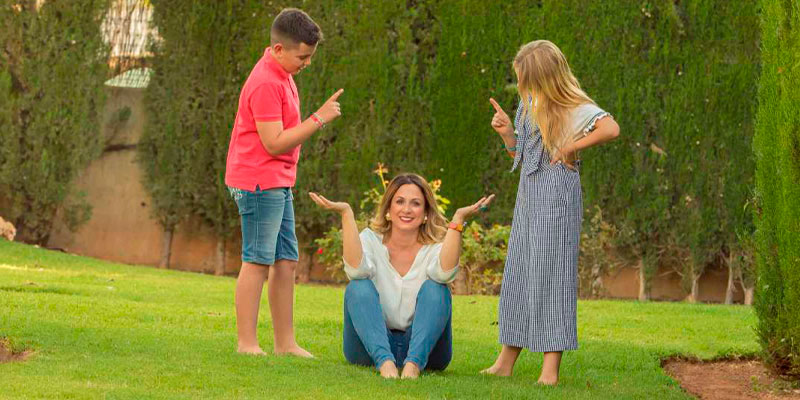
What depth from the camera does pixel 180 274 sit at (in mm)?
10797

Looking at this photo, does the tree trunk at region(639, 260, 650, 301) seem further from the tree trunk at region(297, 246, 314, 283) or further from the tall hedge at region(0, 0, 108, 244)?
the tall hedge at region(0, 0, 108, 244)

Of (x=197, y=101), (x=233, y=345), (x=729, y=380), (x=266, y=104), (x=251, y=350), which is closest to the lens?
(x=266, y=104)

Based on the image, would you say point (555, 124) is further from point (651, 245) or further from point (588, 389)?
point (651, 245)

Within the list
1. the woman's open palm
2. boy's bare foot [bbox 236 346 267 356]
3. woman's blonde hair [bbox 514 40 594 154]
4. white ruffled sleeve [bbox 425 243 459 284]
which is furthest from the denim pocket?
woman's blonde hair [bbox 514 40 594 154]

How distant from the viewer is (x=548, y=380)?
16.8ft

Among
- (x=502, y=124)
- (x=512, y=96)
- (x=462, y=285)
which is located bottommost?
(x=462, y=285)

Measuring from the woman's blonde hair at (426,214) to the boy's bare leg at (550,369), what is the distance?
789 millimetres

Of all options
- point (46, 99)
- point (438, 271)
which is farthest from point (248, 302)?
point (46, 99)

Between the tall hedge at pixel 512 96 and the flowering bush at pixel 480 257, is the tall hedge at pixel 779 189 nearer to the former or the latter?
the tall hedge at pixel 512 96

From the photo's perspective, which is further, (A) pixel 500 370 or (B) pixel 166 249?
(B) pixel 166 249

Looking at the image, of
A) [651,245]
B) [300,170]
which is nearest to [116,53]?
[300,170]

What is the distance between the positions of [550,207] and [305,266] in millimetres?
6488

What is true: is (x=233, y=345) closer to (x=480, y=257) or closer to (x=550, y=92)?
(x=550, y=92)

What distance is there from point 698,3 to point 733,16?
33 cm
